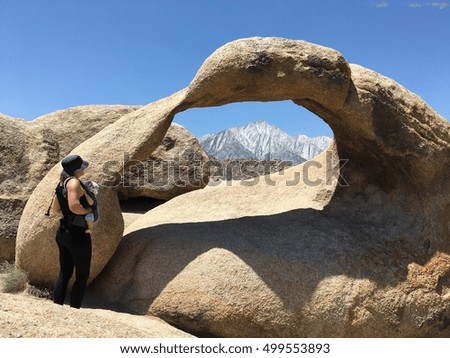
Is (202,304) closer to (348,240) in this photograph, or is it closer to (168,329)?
(168,329)

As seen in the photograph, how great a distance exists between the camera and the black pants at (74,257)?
15.1 feet

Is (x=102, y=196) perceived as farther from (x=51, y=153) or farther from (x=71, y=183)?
(x=51, y=153)

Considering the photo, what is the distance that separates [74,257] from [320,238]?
283 centimetres

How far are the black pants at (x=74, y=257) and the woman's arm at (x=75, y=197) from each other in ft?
0.71

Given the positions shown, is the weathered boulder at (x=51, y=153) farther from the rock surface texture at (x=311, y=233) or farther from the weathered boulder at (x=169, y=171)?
the rock surface texture at (x=311, y=233)

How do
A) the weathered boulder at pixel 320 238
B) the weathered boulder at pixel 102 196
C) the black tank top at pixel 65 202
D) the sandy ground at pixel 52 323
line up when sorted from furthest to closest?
1. the weathered boulder at pixel 102 196
2. the weathered boulder at pixel 320 238
3. the black tank top at pixel 65 202
4. the sandy ground at pixel 52 323

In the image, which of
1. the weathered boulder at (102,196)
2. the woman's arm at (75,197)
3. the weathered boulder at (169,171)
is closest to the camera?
the woman's arm at (75,197)

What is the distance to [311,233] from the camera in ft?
19.6

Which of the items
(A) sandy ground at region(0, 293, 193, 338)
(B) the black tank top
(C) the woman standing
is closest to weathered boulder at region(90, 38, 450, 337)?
(C) the woman standing

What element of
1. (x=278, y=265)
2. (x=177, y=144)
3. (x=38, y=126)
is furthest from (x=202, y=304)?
(x=38, y=126)

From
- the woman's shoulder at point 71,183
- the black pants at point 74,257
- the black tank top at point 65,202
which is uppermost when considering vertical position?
the woman's shoulder at point 71,183

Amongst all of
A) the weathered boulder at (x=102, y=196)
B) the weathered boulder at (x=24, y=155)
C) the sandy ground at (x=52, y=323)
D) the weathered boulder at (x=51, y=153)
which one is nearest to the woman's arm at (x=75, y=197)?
the sandy ground at (x=52, y=323)

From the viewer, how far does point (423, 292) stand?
5.85 metres
